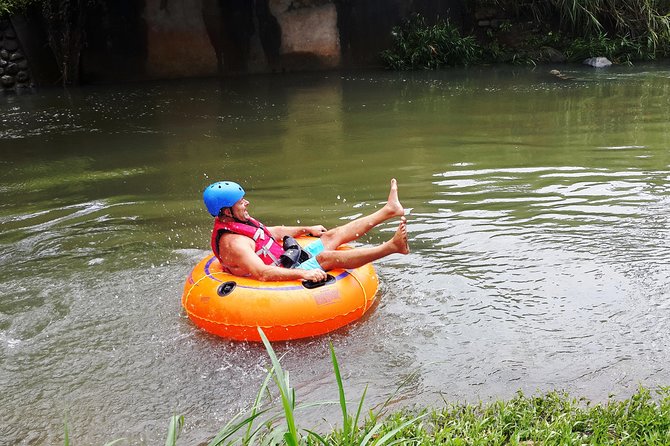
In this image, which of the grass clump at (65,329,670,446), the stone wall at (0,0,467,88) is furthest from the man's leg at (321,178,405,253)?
the stone wall at (0,0,467,88)

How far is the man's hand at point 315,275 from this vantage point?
4.78 metres

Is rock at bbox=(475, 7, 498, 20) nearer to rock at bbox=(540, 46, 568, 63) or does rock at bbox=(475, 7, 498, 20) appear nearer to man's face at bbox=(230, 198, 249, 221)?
rock at bbox=(540, 46, 568, 63)

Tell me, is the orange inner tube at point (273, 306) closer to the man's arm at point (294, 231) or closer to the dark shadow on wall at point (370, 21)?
the man's arm at point (294, 231)

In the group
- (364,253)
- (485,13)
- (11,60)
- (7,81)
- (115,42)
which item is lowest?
(364,253)

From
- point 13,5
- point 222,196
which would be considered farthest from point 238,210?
point 13,5

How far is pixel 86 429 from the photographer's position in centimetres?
393

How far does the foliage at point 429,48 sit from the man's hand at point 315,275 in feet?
39.2

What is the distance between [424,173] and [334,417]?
449 centimetres

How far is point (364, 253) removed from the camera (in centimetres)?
488

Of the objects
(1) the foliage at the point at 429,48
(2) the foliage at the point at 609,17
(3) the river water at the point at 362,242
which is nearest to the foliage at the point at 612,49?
(2) the foliage at the point at 609,17

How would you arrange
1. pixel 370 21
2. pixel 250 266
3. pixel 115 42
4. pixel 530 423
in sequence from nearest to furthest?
pixel 530 423
pixel 250 266
pixel 115 42
pixel 370 21

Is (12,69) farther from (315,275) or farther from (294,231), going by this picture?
(315,275)

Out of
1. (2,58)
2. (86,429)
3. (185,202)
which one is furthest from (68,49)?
(86,429)

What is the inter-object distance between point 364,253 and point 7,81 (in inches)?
496
